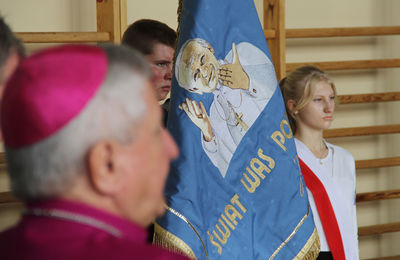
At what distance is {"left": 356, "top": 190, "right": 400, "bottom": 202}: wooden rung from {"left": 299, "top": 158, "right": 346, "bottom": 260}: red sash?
118 centimetres

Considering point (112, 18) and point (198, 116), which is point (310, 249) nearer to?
point (198, 116)

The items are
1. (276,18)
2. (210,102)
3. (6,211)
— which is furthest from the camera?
(276,18)

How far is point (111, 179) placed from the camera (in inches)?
20.4

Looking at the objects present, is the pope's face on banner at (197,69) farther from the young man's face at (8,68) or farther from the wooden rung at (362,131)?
the wooden rung at (362,131)

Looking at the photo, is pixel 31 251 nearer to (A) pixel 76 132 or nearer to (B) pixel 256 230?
(A) pixel 76 132

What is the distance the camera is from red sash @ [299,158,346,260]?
2.02m

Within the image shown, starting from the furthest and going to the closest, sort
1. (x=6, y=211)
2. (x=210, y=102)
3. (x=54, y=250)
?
(x=6, y=211) < (x=210, y=102) < (x=54, y=250)

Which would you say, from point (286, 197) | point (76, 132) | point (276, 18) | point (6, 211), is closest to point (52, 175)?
point (76, 132)

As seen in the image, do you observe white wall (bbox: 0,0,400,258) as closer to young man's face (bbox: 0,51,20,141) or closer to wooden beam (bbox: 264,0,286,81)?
wooden beam (bbox: 264,0,286,81)


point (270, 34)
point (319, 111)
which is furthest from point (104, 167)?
point (270, 34)

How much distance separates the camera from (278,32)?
286cm

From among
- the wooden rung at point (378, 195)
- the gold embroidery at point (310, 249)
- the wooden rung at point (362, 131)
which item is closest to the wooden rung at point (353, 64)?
the wooden rung at point (362, 131)

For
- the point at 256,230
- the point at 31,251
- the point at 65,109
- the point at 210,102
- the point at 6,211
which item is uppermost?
the point at 65,109

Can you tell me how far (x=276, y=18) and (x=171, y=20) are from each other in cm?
50
